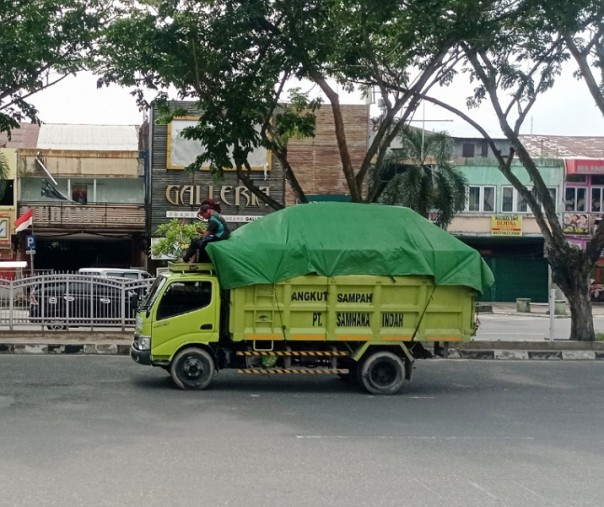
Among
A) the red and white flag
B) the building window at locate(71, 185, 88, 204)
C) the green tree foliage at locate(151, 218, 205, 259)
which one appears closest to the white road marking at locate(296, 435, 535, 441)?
the green tree foliage at locate(151, 218, 205, 259)

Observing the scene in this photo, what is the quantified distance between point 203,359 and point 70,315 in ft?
24.1

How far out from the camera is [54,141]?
43500mm

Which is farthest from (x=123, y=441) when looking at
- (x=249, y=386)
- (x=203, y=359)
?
(x=249, y=386)

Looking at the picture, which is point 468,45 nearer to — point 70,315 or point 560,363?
point 560,363

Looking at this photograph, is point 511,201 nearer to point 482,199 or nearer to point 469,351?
point 482,199

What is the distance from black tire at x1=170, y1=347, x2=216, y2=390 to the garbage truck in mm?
14

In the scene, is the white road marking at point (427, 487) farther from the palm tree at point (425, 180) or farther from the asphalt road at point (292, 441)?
the palm tree at point (425, 180)

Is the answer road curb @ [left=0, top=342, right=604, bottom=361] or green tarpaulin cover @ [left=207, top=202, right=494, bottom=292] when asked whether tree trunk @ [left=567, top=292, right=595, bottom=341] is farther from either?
green tarpaulin cover @ [left=207, top=202, right=494, bottom=292]

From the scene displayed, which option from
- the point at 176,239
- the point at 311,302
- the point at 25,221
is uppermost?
the point at 25,221

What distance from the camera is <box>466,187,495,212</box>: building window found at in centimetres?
4603

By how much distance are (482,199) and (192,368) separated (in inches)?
1380

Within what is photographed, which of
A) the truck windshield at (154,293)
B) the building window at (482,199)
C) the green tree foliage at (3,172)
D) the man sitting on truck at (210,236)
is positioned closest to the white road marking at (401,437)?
the truck windshield at (154,293)

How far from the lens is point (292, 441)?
948 centimetres

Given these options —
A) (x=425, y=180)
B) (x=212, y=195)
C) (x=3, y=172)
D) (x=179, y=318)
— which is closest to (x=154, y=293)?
(x=179, y=318)
